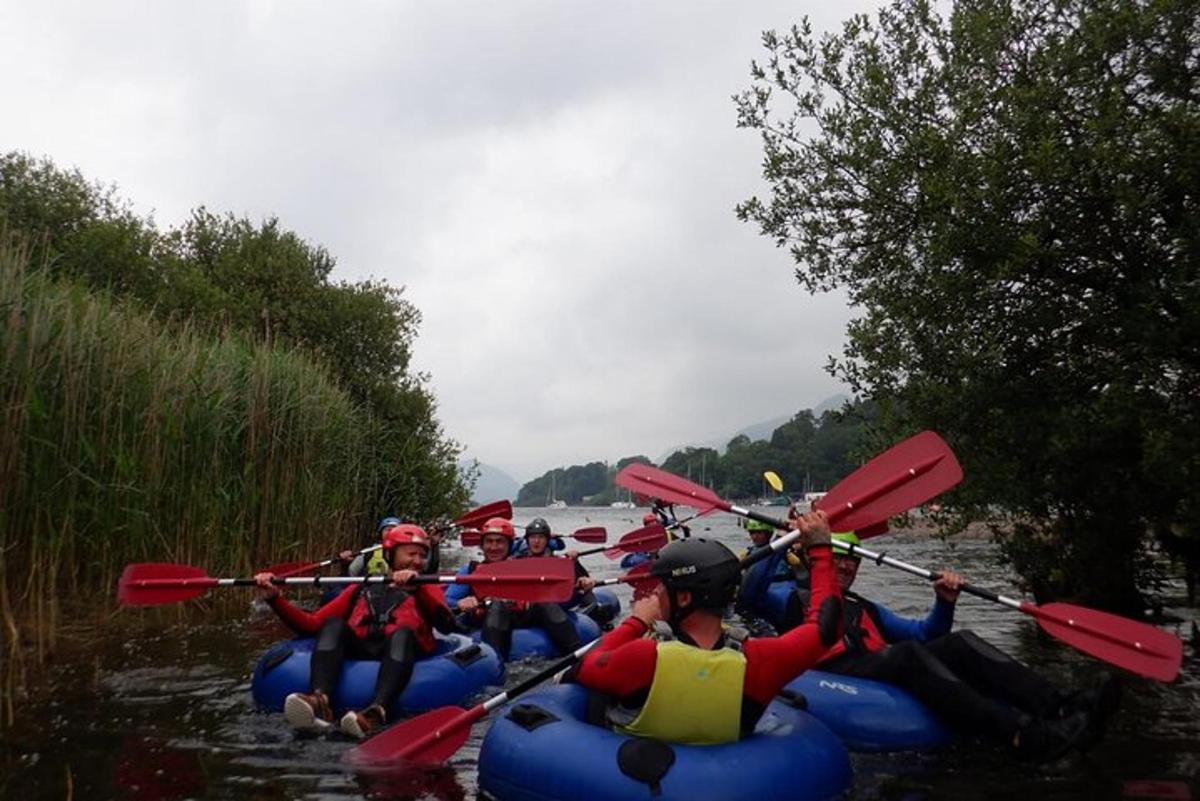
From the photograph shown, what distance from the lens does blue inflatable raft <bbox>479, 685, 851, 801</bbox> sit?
3.60 metres

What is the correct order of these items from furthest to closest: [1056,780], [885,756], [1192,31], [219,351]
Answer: [219,351] → [1192,31] → [885,756] → [1056,780]

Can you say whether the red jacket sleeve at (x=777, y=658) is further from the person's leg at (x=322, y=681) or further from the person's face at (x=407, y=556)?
the person's face at (x=407, y=556)

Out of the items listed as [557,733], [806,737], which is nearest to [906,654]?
[806,737]

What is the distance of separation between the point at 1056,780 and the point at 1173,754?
89 centimetres

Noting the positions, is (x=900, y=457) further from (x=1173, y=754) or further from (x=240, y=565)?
(x=240, y=565)

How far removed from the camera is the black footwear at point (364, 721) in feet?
16.5

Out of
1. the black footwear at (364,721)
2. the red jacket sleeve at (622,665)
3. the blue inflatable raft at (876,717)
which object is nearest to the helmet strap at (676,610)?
the red jacket sleeve at (622,665)

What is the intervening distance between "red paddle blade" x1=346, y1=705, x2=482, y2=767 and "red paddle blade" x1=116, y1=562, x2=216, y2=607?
180 centimetres

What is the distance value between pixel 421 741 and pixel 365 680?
1.27 m

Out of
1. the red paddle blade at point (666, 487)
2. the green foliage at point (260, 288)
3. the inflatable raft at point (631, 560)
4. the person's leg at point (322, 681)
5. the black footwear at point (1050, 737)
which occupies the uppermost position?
the green foliage at point (260, 288)

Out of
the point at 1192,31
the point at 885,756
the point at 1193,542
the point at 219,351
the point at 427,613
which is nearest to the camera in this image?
the point at 885,756

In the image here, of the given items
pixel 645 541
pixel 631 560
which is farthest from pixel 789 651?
pixel 631 560

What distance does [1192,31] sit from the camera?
6715mm

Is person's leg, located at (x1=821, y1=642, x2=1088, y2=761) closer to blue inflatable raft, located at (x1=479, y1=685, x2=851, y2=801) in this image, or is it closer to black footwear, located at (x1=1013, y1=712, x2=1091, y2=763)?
black footwear, located at (x1=1013, y1=712, x2=1091, y2=763)
